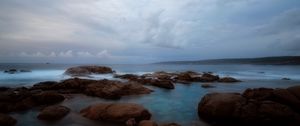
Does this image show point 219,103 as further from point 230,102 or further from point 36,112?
point 36,112

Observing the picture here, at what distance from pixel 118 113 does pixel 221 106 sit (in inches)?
237

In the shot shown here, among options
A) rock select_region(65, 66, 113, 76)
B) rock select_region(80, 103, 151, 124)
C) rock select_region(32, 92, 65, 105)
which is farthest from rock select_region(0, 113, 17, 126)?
rock select_region(65, 66, 113, 76)

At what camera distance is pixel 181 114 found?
16391mm

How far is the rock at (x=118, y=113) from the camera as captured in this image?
1364 cm

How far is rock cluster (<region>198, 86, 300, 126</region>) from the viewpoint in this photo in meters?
12.7

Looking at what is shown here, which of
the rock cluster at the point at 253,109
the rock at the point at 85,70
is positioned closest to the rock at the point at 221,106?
the rock cluster at the point at 253,109

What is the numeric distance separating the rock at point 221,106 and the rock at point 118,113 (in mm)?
3659

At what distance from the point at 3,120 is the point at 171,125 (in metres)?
8.73

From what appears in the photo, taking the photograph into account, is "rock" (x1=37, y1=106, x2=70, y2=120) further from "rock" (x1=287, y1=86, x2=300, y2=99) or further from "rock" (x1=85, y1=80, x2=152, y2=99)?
"rock" (x1=287, y1=86, x2=300, y2=99)

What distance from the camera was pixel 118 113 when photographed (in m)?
13.9

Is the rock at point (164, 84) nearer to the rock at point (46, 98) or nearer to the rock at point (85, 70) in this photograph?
the rock at point (46, 98)

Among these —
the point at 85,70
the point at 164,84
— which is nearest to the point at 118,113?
the point at 164,84

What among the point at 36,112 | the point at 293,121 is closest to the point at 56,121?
the point at 36,112

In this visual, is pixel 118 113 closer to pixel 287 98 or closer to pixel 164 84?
pixel 287 98
